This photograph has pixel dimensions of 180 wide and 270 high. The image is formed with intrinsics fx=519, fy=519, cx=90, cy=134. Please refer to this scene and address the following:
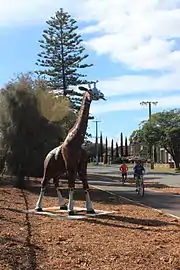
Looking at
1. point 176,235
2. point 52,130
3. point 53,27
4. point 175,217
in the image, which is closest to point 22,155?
point 52,130

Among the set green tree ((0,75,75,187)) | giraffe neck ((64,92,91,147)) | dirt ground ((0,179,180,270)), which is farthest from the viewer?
green tree ((0,75,75,187))

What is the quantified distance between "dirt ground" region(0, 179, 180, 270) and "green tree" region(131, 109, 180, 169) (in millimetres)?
52296

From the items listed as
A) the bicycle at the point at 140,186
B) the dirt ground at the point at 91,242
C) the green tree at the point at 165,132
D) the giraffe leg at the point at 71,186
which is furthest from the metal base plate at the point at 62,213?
the green tree at the point at 165,132

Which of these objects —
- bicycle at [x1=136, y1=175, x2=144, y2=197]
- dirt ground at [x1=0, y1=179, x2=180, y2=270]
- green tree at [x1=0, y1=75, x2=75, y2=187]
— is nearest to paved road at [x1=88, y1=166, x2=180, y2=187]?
bicycle at [x1=136, y1=175, x2=144, y2=197]

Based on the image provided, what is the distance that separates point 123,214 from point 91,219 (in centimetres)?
166

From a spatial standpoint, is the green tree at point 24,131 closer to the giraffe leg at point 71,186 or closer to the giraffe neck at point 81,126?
the giraffe neck at point 81,126

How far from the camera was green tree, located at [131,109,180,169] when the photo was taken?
216ft

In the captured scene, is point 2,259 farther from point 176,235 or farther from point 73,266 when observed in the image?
point 176,235

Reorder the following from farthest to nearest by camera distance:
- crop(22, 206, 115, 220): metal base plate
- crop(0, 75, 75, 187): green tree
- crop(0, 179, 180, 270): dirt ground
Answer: crop(0, 75, 75, 187): green tree
crop(22, 206, 115, 220): metal base plate
crop(0, 179, 180, 270): dirt ground

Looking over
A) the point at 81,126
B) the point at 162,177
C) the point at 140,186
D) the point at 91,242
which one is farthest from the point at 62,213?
the point at 162,177

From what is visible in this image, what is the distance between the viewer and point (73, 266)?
24.2 feet

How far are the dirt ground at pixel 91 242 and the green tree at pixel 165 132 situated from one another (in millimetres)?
52296

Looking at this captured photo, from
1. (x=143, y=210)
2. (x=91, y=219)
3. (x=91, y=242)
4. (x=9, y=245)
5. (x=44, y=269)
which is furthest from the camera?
(x=143, y=210)

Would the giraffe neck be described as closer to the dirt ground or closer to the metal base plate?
the metal base plate
